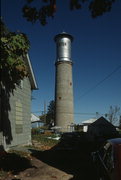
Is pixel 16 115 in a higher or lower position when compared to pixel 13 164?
higher

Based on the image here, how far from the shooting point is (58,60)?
175 feet

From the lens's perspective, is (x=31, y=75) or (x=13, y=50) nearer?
(x=13, y=50)

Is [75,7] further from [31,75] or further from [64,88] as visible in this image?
[64,88]

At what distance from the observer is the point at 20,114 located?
1955cm

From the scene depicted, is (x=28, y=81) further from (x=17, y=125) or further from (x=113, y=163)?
(x=113, y=163)

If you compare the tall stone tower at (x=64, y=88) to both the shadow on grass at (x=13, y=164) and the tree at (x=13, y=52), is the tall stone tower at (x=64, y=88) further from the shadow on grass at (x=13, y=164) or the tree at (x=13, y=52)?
the tree at (x=13, y=52)

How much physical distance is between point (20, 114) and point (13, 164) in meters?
8.06

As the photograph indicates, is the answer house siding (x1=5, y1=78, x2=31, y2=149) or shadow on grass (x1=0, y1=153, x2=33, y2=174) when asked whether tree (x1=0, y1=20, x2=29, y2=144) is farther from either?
house siding (x1=5, y1=78, x2=31, y2=149)

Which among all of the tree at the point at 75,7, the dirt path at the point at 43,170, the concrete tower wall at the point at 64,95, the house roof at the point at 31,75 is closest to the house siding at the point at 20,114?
the house roof at the point at 31,75

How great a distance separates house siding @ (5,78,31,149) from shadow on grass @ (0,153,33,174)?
3107 millimetres

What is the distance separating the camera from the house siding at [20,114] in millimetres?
17452

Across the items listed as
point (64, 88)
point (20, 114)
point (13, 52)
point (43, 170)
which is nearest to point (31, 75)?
point (20, 114)

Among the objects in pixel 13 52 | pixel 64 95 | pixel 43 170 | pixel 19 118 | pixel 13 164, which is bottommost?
pixel 43 170

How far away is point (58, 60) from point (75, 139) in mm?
34207
